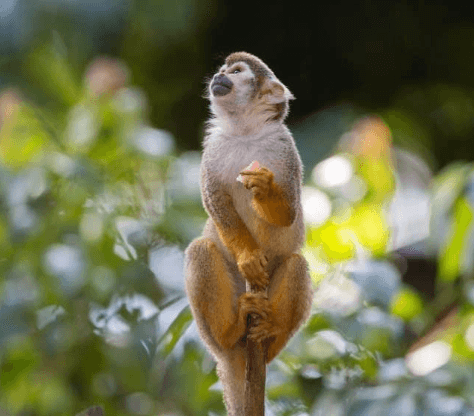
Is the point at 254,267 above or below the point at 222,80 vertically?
below

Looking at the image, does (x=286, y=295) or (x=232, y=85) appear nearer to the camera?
(x=232, y=85)

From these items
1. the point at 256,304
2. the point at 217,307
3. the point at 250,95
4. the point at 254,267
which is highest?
the point at 250,95

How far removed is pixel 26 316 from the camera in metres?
3.09

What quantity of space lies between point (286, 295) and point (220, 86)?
70 cm

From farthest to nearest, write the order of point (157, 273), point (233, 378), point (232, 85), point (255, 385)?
point (157, 273)
point (233, 378)
point (232, 85)
point (255, 385)

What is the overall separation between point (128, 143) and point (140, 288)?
0.79 m

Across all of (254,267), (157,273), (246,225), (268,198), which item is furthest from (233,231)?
(157,273)

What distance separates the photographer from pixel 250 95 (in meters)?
1.45

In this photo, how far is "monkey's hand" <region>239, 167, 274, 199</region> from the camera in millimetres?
1247

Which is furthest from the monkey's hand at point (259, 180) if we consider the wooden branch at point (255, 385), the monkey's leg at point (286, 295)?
the monkey's leg at point (286, 295)

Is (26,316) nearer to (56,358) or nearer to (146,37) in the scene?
(56,358)

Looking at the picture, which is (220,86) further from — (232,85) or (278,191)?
→ (278,191)

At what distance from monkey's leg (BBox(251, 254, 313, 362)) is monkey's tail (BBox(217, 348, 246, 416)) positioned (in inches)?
3.4

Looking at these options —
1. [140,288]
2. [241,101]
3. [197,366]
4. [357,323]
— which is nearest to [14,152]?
[140,288]
